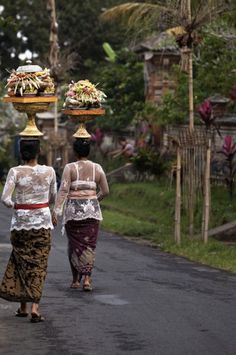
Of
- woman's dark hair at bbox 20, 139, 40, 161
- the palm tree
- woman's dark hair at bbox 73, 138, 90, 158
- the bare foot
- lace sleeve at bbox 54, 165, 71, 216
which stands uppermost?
the palm tree

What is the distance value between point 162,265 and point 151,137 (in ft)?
65.6

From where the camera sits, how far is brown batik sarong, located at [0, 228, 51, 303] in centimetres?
1092

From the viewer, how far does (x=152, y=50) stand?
37719 mm

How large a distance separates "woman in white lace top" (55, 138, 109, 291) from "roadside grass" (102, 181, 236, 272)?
11.2ft

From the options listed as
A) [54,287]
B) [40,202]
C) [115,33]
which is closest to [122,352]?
[40,202]

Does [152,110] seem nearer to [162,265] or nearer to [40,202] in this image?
[162,265]

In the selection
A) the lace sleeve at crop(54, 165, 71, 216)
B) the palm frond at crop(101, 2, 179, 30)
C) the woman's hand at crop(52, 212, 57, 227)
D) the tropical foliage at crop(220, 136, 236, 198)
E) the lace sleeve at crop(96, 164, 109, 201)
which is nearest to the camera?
the woman's hand at crop(52, 212, 57, 227)

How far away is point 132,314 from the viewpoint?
11.0 metres

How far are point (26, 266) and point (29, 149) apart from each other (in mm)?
1201

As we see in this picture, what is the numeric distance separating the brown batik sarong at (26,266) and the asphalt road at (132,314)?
0.91 feet

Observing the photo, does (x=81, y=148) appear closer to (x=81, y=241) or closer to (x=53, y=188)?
(x=81, y=241)

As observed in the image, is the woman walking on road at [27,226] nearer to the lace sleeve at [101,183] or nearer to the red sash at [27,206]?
the red sash at [27,206]

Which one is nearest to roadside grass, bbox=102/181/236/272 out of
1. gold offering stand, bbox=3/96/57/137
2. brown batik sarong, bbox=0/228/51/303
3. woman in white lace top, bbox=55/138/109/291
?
woman in white lace top, bbox=55/138/109/291

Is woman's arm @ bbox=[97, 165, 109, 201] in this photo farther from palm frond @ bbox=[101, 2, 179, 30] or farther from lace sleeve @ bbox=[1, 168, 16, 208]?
palm frond @ bbox=[101, 2, 179, 30]
